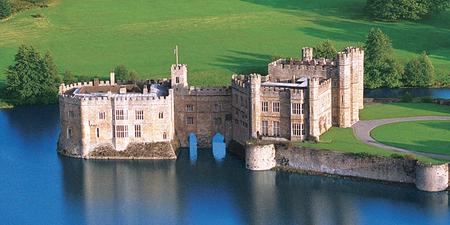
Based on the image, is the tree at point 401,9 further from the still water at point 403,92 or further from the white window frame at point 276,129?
the white window frame at point 276,129

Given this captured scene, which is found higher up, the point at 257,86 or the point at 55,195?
the point at 257,86

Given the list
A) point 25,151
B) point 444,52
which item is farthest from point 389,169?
point 444,52

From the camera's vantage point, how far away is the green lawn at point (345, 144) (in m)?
112

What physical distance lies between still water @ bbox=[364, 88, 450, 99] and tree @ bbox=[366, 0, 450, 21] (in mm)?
35132

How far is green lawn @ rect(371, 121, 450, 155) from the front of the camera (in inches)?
4488

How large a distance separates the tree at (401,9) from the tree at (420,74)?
32039 mm

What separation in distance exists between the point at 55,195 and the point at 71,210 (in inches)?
203

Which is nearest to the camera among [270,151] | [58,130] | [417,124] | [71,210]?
[71,210]

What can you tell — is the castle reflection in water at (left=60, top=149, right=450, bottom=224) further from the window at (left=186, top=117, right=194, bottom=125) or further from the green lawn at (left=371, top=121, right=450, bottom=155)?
the green lawn at (left=371, top=121, right=450, bottom=155)

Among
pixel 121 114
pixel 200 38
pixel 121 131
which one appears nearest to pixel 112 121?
pixel 121 114

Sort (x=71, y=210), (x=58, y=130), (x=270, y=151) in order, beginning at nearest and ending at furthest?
1. (x=71, y=210)
2. (x=270, y=151)
3. (x=58, y=130)

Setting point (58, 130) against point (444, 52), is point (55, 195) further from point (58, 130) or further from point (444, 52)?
point (444, 52)

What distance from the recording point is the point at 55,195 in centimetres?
11144

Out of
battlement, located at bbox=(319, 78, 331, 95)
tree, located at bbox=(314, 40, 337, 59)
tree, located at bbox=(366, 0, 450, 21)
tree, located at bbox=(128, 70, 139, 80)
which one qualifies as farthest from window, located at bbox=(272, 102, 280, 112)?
tree, located at bbox=(366, 0, 450, 21)
